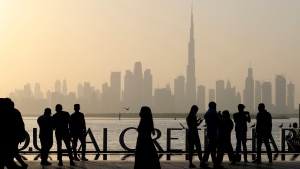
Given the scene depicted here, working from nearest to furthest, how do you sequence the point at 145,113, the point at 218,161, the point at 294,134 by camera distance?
the point at 145,113, the point at 218,161, the point at 294,134

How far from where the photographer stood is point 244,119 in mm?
20391

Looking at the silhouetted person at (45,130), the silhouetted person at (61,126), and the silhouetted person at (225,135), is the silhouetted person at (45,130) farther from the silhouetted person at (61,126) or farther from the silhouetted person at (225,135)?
the silhouetted person at (225,135)

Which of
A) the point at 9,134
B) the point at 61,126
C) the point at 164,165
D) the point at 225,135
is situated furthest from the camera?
the point at 225,135

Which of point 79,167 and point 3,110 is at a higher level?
point 3,110

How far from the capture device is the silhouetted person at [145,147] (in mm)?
14422

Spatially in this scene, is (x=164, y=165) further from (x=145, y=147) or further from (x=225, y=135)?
(x=145, y=147)

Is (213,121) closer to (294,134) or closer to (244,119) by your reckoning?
Result: (244,119)

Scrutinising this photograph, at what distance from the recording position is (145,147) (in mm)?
14555

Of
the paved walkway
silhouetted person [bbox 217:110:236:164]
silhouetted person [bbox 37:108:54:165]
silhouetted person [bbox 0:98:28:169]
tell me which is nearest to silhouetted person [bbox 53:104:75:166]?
silhouetted person [bbox 37:108:54:165]

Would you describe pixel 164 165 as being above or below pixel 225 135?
below

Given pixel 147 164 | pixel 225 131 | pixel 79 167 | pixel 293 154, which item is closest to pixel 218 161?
pixel 225 131

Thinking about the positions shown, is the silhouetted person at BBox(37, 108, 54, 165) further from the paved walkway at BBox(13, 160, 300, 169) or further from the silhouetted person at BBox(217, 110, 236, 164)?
the silhouetted person at BBox(217, 110, 236, 164)

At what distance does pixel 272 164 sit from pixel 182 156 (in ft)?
17.1

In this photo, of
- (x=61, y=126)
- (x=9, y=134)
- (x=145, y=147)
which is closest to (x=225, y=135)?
(x=61, y=126)
